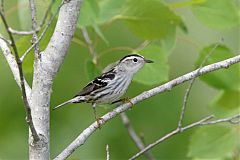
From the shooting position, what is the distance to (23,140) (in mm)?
8211

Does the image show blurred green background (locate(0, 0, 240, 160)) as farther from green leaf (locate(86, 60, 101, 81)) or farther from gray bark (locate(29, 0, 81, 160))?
Answer: gray bark (locate(29, 0, 81, 160))

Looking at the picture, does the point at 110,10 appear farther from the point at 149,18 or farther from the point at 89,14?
the point at 89,14

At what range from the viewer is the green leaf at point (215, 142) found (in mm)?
6082

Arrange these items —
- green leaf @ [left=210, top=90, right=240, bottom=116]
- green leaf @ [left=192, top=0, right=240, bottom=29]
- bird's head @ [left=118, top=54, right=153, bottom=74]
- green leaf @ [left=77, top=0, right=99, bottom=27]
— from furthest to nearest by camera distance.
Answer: green leaf @ [left=210, top=90, right=240, bottom=116] < bird's head @ [left=118, top=54, right=153, bottom=74] < green leaf @ [left=192, top=0, right=240, bottom=29] < green leaf @ [left=77, top=0, right=99, bottom=27]

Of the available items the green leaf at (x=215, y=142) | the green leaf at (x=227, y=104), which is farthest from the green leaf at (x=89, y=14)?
the green leaf at (x=227, y=104)

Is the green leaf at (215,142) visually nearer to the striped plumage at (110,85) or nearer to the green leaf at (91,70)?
the striped plumage at (110,85)

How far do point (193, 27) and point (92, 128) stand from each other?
437 cm

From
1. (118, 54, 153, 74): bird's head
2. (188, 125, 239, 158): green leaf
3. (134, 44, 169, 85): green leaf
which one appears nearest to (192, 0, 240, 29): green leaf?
(134, 44, 169, 85): green leaf

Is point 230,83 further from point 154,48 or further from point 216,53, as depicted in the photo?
point 154,48

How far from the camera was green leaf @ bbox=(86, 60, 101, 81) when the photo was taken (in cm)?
583

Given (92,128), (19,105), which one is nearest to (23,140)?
(19,105)

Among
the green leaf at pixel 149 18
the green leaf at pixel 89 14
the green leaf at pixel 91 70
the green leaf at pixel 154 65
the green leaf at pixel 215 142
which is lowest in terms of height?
the green leaf at pixel 215 142

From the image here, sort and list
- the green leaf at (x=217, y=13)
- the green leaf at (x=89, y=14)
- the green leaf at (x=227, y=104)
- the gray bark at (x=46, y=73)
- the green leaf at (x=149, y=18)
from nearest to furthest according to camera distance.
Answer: the gray bark at (x=46, y=73)
the green leaf at (x=89, y=14)
the green leaf at (x=149, y=18)
the green leaf at (x=217, y=13)
the green leaf at (x=227, y=104)

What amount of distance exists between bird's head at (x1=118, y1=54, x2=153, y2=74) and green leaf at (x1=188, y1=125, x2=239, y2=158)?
79 centimetres
